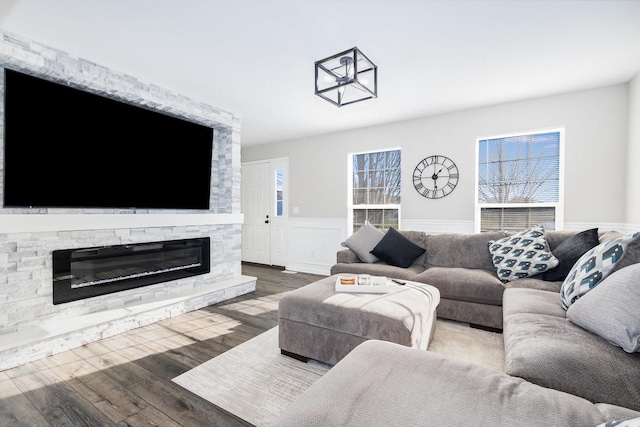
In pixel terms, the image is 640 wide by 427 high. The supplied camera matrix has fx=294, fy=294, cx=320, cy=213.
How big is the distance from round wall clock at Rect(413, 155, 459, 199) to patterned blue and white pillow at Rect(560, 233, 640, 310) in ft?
7.84

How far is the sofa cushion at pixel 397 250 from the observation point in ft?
11.5

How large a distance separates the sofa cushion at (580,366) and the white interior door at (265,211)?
4.69 metres

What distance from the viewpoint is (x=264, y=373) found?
202 cm

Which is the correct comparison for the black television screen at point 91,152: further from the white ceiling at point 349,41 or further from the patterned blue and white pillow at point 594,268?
the patterned blue and white pillow at point 594,268

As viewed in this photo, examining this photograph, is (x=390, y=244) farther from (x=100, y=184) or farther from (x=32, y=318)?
(x=32, y=318)

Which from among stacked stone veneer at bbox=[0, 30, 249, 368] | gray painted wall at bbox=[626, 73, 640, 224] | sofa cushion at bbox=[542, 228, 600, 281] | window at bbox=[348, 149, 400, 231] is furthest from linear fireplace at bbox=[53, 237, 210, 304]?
gray painted wall at bbox=[626, 73, 640, 224]

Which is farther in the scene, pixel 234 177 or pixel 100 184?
pixel 234 177

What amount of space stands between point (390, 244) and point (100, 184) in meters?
3.16

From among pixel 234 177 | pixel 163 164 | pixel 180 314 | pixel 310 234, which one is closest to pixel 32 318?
pixel 180 314

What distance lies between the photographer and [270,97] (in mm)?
3602

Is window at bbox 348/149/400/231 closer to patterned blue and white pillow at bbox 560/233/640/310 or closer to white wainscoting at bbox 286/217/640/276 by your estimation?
white wainscoting at bbox 286/217/640/276

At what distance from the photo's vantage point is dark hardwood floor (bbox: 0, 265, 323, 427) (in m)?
1.59

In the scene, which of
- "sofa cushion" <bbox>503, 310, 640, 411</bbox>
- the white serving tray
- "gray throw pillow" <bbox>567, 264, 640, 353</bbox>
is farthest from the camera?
the white serving tray

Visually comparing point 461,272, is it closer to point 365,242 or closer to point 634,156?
point 365,242
